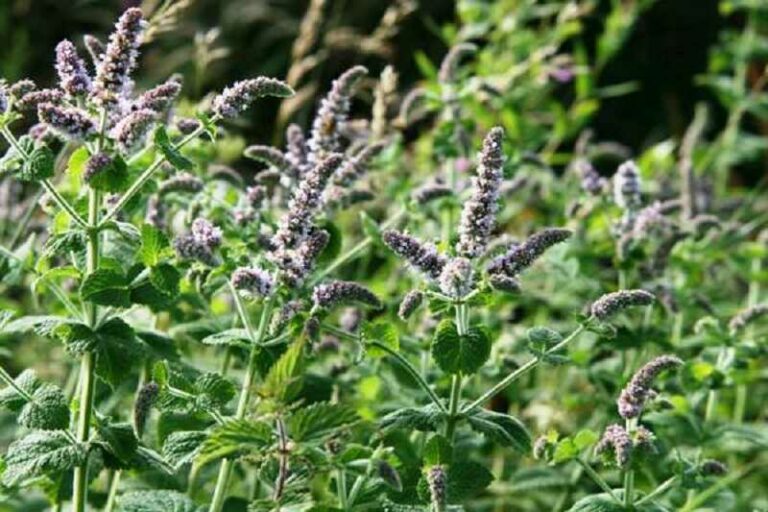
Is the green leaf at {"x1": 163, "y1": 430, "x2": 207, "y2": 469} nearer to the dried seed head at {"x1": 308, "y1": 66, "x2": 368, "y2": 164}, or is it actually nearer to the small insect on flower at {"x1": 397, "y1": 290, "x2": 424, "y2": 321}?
the small insect on flower at {"x1": 397, "y1": 290, "x2": 424, "y2": 321}

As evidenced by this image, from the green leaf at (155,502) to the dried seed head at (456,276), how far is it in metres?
0.59

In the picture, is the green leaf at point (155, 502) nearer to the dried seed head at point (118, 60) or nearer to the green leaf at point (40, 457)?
the green leaf at point (40, 457)

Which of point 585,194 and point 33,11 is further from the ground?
point 33,11

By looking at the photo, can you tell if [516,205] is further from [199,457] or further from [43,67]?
[43,67]

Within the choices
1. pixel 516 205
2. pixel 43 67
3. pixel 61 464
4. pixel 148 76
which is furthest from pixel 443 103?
pixel 43 67

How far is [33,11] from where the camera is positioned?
7359mm

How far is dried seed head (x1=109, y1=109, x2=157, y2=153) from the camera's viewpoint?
83.7 inches

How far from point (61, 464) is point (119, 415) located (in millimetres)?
853

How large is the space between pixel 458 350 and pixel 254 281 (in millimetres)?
349

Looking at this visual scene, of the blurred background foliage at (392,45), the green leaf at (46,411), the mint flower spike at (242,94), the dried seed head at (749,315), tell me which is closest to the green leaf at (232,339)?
the green leaf at (46,411)

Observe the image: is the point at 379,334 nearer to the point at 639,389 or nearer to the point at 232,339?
the point at 232,339

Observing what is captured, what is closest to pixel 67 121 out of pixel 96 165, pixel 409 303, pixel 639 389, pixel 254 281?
pixel 96 165

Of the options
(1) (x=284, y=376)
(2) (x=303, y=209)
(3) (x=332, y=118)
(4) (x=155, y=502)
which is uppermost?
(3) (x=332, y=118)

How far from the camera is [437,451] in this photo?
2.16 meters
